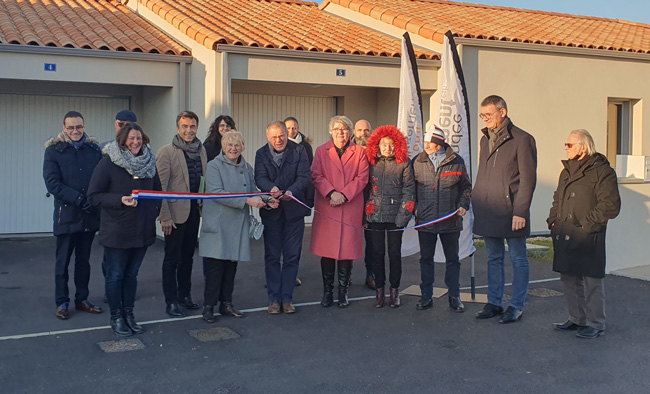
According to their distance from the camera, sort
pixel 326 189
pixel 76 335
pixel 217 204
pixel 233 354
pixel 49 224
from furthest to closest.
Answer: pixel 49 224 → pixel 326 189 → pixel 217 204 → pixel 76 335 → pixel 233 354

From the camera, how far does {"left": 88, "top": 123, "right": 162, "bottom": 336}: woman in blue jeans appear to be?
19.7 feet

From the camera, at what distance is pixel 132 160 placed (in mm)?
6035

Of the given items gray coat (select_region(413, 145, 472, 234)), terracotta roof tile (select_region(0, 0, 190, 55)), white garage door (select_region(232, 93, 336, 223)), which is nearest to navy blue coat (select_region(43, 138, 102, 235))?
gray coat (select_region(413, 145, 472, 234))

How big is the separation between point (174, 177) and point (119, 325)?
59.3 inches

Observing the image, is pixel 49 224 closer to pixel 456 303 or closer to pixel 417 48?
pixel 417 48

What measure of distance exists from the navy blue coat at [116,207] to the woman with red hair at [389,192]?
7.59 feet

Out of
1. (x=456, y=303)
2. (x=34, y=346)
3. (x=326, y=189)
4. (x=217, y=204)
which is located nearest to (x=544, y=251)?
(x=456, y=303)

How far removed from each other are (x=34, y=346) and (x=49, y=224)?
739 centimetres

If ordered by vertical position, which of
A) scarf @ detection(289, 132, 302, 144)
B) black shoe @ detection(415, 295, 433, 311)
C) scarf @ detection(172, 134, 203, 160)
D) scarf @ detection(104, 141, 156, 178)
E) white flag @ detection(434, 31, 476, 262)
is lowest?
black shoe @ detection(415, 295, 433, 311)

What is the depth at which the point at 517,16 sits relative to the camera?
1692 centimetres

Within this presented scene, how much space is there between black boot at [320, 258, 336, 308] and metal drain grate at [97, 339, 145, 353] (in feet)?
6.81

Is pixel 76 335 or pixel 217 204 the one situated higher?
pixel 217 204

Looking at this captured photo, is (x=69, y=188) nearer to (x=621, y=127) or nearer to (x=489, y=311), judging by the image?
(x=489, y=311)

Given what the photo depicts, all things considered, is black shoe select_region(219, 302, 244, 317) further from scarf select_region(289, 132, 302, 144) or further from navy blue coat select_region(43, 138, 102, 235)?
scarf select_region(289, 132, 302, 144)
